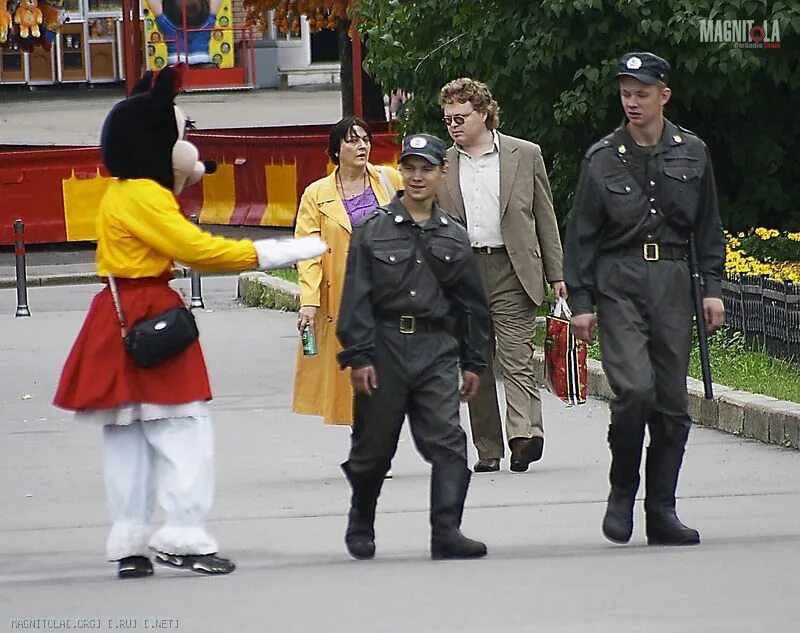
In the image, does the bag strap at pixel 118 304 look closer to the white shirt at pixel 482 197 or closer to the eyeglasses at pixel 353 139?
the eyeglasses at pixel 353 139

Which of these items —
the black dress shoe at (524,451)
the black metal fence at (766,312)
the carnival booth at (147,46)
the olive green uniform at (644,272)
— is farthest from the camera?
the carnival booth at (147,46)

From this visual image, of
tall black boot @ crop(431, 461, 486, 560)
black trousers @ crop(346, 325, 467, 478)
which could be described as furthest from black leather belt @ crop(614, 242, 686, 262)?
tall black boot @ crop(431, 461, 486, 560)

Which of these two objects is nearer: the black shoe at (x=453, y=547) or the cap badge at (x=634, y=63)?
the black shoe at (x=453, y=547)

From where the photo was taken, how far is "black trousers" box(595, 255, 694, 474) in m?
6.82

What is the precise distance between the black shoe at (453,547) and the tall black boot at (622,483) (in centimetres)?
54

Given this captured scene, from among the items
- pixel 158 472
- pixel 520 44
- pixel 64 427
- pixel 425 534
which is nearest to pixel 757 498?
pixel 425 534

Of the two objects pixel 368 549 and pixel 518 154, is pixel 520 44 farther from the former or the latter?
pixel 368 549

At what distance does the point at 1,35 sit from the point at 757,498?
14930mm

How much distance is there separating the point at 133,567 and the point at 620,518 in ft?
5.91

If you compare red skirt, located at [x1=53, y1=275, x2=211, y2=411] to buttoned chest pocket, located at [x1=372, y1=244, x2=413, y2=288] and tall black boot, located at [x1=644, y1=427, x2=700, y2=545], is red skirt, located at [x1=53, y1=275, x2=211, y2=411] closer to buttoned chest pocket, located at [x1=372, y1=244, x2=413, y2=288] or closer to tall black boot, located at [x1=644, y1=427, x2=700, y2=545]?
buttoned chest pocket, located at [x1=372, y1=244, x2=413, y2=288]

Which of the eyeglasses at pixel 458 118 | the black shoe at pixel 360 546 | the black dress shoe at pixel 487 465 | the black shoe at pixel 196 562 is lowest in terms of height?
the black dress shoe at pixel 487 465

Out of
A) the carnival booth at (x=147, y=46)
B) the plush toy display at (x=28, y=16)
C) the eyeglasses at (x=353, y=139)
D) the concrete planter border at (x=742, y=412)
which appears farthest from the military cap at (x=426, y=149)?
the carnival booth at (x=147, y=46)

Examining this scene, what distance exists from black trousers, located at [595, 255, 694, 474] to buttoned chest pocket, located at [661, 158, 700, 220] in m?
0.19

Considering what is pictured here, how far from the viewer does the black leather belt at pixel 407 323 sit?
6781mm
